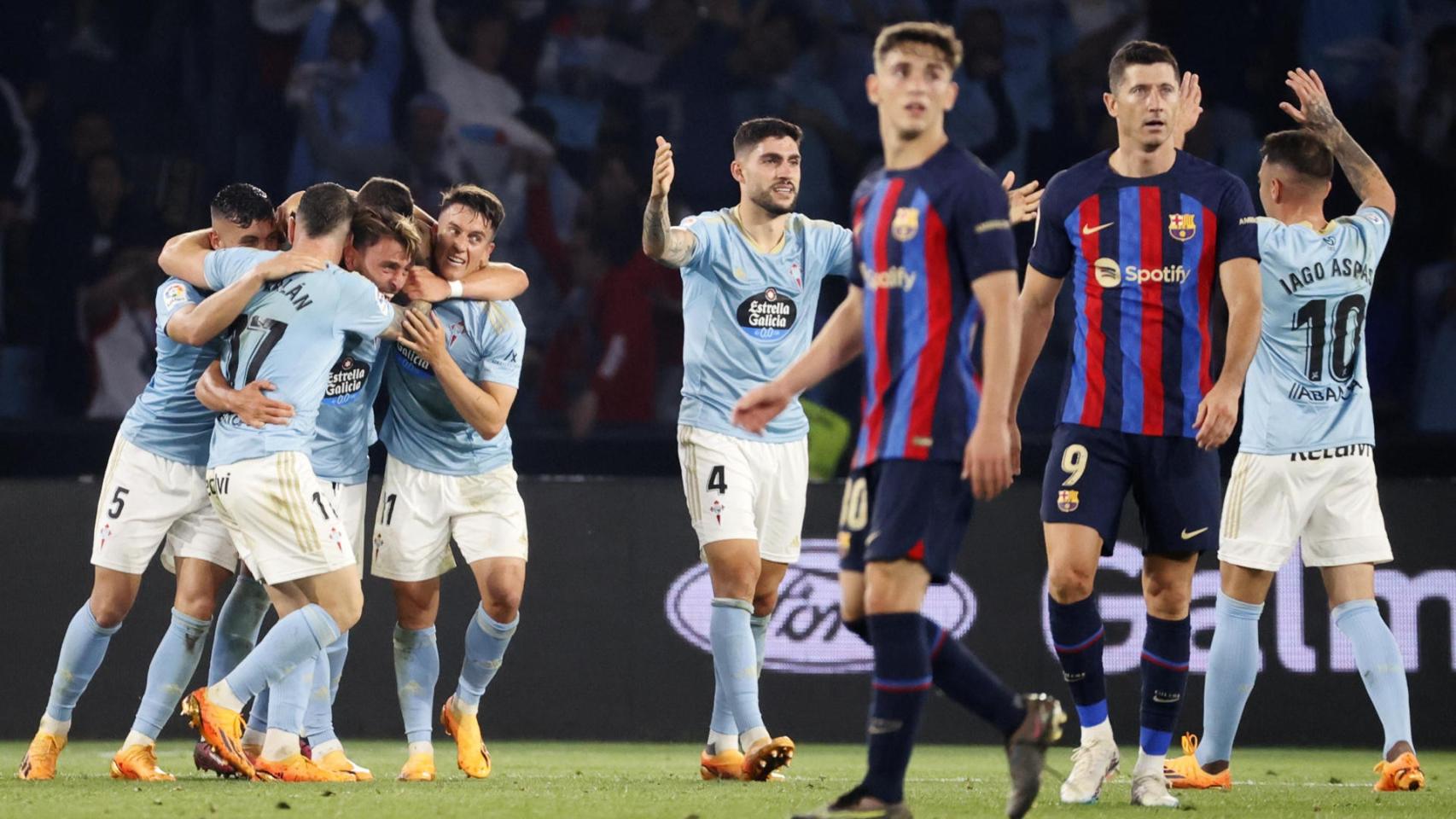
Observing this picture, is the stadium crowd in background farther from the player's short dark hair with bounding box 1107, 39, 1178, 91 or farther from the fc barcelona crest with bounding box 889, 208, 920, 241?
the fc barcelona crest with bounding box 889, 208, 920, 241

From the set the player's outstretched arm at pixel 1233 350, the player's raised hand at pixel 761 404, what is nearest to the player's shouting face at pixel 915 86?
the player's raised hand at pixel 761 404

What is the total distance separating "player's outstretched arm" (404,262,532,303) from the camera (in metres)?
6.70

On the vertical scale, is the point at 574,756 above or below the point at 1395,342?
below

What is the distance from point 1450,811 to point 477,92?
29.2 ft

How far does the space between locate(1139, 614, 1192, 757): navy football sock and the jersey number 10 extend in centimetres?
134

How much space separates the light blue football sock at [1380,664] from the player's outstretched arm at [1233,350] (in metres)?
1.37

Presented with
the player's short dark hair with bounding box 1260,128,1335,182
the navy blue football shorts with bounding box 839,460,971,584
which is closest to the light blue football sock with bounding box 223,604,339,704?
the navy blue football shorts with bounding box 839,460,971,584

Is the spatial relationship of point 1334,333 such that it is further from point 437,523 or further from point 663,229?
point 437,523

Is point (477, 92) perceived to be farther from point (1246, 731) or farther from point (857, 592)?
point (857, 592)

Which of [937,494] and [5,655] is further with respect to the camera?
[5,655]

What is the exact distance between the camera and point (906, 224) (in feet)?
14.9

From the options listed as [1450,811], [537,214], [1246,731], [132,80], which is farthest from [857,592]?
[132,80]

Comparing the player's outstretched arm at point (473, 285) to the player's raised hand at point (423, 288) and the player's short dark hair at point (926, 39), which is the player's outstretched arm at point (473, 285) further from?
the player's short dark hair at point (926, 39)

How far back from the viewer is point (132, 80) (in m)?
12.3
